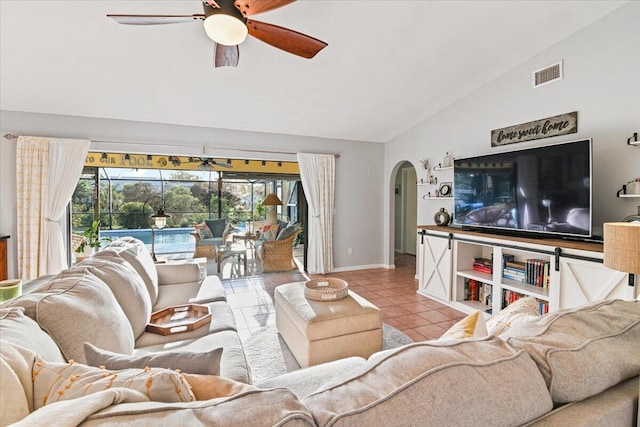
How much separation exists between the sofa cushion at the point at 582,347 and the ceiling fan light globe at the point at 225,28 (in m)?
2.06

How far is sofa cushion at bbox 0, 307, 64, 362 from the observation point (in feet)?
3.35

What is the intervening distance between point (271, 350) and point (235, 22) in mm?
2510

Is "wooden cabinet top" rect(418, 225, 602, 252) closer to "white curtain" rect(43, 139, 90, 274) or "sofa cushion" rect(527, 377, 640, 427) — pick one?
"sofa cushion" rect(527, 377, 640, 427)

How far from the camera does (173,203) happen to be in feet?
25.6

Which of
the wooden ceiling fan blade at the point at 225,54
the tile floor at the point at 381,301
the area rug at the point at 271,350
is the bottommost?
the area rug at the point at 271,350

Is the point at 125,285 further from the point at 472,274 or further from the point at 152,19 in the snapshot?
the point at 472,274

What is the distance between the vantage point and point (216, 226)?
7.40m

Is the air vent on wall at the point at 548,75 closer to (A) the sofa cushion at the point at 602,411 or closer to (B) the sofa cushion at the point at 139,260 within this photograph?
(A) the sofa cushion at the point at 602,411

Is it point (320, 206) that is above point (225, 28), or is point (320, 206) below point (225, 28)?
below

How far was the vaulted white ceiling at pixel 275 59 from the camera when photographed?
2.73 m

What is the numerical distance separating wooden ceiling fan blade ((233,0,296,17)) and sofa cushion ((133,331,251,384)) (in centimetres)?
194

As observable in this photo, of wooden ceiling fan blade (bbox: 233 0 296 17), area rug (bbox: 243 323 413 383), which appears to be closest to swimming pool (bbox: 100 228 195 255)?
area rug (bbox: 243 323 413 383)

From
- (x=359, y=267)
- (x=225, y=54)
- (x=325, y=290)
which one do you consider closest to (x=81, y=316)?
(x=325, y=290)

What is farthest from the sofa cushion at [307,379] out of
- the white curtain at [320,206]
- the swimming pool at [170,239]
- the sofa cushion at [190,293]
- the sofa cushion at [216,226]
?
the swimming pool at [170,239]
